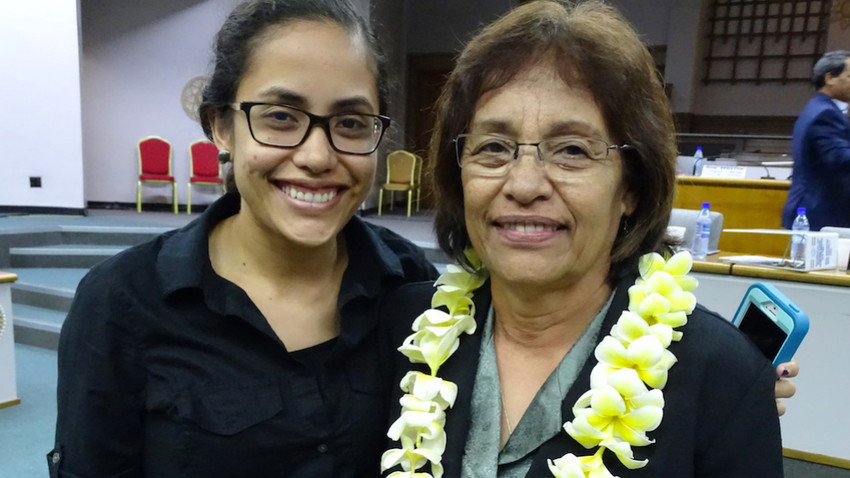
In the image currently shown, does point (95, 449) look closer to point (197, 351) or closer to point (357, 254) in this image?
point (197, 351)

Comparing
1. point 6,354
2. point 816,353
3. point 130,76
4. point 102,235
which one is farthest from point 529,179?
point 130,76

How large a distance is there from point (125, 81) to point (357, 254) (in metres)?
8.14

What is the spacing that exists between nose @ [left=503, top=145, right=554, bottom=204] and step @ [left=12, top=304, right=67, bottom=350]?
428 cm

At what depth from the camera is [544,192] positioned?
1.12 m

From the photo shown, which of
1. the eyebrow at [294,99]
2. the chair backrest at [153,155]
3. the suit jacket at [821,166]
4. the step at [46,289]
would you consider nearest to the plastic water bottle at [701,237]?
the suit jacket at [821,166]

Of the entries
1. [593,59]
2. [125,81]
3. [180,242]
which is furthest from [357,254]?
[125,81]

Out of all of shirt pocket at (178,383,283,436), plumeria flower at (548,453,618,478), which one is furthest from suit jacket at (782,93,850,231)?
shirt pocket at (178,383,283,436)

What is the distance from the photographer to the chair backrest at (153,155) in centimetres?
823

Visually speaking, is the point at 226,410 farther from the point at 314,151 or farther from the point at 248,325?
the point at 314,151

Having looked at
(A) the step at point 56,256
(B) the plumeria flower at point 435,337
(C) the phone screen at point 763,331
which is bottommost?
(A) the step at point 56,256

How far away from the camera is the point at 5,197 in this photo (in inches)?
286

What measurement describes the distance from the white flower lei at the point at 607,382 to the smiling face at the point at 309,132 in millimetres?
315

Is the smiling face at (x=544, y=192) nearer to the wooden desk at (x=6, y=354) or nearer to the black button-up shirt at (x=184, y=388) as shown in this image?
the black button-up shirt at (x=184, y=388)

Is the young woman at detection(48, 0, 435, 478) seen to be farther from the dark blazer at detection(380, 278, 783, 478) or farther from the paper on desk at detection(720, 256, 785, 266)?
the paper on desk at detection(720, 256, 785, 266)
